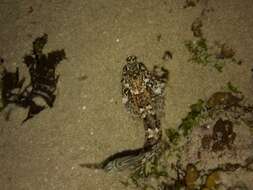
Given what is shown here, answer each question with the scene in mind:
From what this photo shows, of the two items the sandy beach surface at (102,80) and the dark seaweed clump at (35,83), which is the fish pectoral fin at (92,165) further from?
the dark seaweed clump at (35,83)

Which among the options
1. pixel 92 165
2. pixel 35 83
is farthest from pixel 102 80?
pixel 92 165

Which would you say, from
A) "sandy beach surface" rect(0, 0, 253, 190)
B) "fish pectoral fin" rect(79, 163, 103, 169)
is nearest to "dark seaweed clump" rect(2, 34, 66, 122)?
"sandy beach surface" rect(0, 0, 253, 190)

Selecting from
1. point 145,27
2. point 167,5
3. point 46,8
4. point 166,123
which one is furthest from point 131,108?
point 46,8


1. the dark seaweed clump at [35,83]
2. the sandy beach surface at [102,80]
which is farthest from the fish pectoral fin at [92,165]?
the dark seaweed clump at [35,83]

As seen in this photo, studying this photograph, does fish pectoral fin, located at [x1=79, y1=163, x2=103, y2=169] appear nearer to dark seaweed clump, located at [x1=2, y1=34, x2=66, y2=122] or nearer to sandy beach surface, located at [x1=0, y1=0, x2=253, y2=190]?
sandy beach surface, located at [x1=0, y1=0, x2=253, y2=190]

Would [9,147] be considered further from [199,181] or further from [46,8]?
[199,181]
